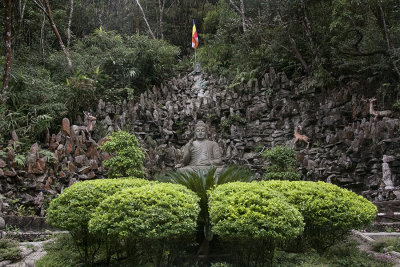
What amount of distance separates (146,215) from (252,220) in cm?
115

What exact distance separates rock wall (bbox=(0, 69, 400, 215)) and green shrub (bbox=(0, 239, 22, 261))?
1.85 metres

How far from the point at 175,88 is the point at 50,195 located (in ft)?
34.7

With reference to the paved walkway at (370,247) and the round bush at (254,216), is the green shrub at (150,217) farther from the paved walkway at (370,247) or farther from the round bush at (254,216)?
the paved walkway at (370,247)

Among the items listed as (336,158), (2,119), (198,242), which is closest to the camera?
(198,242)

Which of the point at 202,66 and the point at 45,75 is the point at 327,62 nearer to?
the point at 202,66

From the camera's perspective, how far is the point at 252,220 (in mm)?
3920

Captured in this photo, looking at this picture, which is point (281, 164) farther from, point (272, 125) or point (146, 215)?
point (146, 215)

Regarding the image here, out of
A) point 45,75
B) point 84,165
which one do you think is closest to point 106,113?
point 45,75

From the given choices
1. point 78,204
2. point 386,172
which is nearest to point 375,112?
point 386,172

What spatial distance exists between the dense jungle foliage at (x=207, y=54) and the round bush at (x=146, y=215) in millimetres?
6999

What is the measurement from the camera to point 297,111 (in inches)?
555

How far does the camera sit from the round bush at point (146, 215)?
3.85 metres

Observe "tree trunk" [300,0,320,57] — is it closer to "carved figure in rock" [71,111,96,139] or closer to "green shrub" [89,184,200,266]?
"carved figure in rock" [71,111,96,139]

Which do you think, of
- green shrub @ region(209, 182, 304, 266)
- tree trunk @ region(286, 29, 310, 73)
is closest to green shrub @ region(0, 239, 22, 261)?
green shrub @ region(209, 182, 304, 266)
